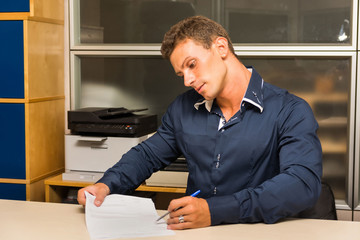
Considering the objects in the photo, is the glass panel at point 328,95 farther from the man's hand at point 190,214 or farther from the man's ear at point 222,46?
the man's hand at point 190,214

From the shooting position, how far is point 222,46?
1.83m

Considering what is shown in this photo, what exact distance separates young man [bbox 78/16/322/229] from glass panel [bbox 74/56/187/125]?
122 cm

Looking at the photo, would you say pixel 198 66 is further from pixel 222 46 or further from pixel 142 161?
pixel 142 161

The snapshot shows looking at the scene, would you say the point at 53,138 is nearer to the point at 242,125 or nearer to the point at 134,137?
the point at 134,137

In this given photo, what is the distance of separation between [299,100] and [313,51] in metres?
1.28

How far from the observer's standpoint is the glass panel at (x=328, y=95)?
3.02m

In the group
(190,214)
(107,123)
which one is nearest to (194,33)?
(190,214)

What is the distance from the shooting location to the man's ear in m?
1.82

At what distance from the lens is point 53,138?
3186mm

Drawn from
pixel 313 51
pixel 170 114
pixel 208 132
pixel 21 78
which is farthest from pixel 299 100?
pixel 21 78

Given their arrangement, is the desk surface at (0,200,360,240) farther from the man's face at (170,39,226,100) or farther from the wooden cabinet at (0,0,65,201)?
the wooden cabinet at (0,0,65,201)

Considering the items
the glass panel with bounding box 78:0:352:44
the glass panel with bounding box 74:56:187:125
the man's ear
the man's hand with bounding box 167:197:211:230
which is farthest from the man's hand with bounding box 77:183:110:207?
the glass panel with bounding box 78:0:352:44

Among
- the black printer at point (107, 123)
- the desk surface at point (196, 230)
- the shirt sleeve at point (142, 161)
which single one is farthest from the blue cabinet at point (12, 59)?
the desk surface at point (196, 230)

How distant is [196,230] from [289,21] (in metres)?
1.95
